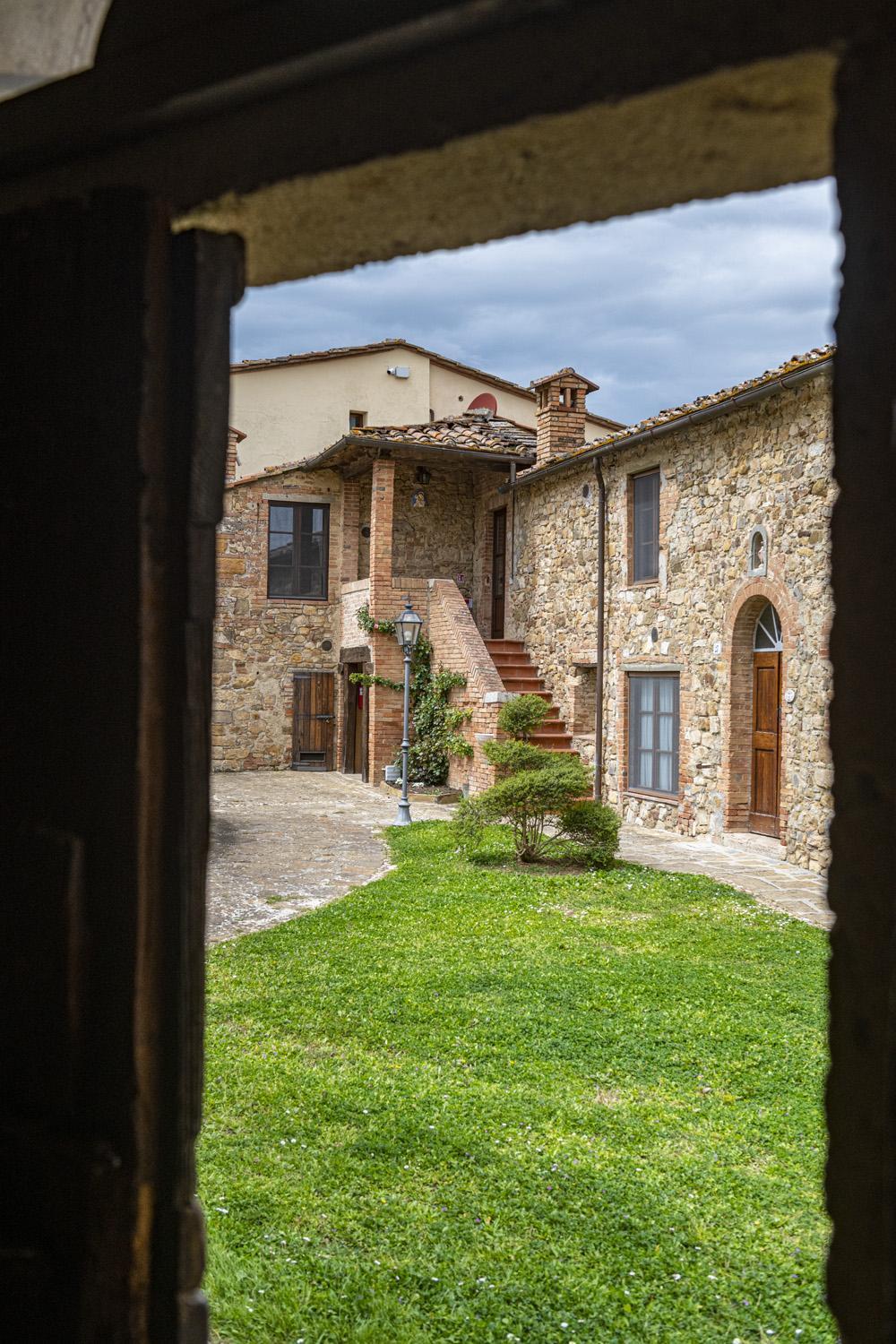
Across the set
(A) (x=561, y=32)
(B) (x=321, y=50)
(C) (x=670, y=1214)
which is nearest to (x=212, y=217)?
(B) (x=321, y=50)

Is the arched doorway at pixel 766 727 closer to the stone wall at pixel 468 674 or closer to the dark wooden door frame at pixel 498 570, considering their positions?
the stone wall at pixel 468 674

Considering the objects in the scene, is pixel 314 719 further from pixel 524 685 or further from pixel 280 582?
pixel 524 685

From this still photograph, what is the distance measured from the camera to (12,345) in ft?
4.12

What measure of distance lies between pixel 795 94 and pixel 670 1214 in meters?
3.46

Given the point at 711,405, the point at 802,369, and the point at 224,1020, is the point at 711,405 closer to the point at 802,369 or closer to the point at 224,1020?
the point at 802,369

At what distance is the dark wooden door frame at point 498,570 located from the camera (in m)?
17.4

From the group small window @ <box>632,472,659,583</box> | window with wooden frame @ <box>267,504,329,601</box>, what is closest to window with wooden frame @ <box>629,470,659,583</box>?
small window @ <box>632,472,659,583</box>

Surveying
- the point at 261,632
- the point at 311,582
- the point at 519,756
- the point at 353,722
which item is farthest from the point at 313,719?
the point at 519,756

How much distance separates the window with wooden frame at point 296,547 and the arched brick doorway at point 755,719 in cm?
954

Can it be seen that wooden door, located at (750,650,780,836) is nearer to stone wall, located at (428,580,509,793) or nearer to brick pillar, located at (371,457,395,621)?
stone wall, located at (428,580,509,793)

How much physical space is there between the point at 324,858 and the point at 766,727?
4.62 meters

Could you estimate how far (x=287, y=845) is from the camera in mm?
10828

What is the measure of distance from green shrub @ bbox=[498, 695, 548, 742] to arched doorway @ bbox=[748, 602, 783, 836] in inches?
125

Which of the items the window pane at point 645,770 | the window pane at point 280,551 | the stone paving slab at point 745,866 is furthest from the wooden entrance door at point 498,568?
the stone paving slab at point 745,866
